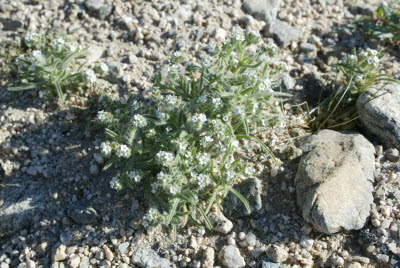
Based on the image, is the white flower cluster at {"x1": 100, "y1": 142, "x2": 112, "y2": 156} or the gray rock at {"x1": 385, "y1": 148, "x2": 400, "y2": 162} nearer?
the white flower cluster at {"x1": 100, "y1": 142, "x2": 112, "y2": 156}

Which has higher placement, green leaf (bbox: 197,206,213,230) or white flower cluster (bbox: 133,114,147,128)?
white flower cluster (bbox: 133,114,147,128)

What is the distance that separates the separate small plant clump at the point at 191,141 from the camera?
177 inches

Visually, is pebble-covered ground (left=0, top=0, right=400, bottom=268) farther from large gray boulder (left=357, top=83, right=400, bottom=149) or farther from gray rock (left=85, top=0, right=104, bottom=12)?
large gray boulder (left=357, top=83, right=400, bottom=149)

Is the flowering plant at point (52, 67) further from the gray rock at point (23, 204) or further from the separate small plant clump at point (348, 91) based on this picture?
the separate small plant clump at point (348, 91)

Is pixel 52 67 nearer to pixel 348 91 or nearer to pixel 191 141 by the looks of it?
pixel 191 141

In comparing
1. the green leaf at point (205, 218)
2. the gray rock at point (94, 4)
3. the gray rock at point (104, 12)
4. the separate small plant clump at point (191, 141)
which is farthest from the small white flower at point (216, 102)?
the gray rock at point (94, 4)

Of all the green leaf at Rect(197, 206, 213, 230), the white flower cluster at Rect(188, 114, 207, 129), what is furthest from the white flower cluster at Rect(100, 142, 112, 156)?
the green leaf at Rect(197, 206, 213, 230)

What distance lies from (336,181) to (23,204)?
4.00m

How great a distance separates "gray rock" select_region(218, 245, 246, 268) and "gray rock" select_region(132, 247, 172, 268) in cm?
62

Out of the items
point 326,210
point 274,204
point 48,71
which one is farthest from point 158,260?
point 48,71

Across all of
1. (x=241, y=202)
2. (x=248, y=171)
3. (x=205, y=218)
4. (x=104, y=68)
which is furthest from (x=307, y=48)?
(x=205, y=218)

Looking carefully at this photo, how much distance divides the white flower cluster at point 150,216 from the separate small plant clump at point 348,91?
2.74 meters

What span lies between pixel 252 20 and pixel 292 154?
2.71 m

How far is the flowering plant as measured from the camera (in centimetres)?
552
